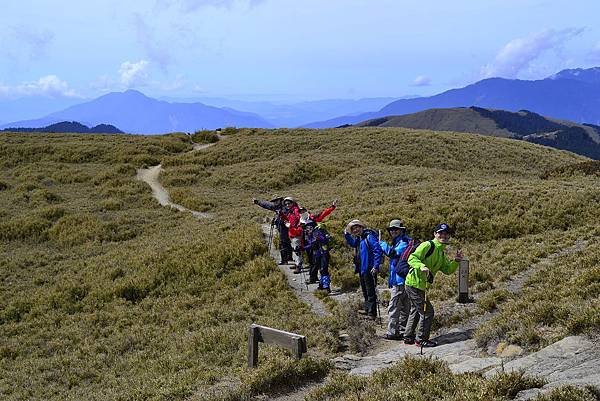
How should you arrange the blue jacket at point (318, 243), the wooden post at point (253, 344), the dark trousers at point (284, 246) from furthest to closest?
1. the dark trousers at point (284, 246)
2. the blue jacket at point (318, 243)
3. the wooden post at point (253, 344)

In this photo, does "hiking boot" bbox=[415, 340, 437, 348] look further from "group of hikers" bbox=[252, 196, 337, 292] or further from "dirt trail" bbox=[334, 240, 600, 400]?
"group of hikers" bbox=[252, 196, 337, 292]

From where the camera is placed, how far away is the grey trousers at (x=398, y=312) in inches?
436

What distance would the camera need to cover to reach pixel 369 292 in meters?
12.7

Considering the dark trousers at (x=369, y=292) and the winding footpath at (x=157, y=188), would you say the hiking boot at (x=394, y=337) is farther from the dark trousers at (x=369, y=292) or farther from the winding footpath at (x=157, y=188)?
the winding footpath at (x=157, y=188)

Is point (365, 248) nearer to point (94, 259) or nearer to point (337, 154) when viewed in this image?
point (94, 259)

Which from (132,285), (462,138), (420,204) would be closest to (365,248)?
(132,285)

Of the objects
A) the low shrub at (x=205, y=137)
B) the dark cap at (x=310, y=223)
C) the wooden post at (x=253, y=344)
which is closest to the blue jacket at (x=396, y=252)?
the wooden post at (x=253, y=344)

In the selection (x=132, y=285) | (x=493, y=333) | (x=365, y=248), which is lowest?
(x=132, y=285)

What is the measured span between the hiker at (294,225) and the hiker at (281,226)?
234 millimetres

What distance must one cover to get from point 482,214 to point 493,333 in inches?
545

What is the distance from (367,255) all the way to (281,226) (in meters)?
7.19

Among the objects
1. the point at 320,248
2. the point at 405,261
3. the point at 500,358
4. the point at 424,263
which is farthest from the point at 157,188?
the point at 500,358

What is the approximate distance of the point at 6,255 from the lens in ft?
85.5

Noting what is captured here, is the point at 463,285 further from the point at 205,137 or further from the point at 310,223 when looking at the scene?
the point at 205,137
